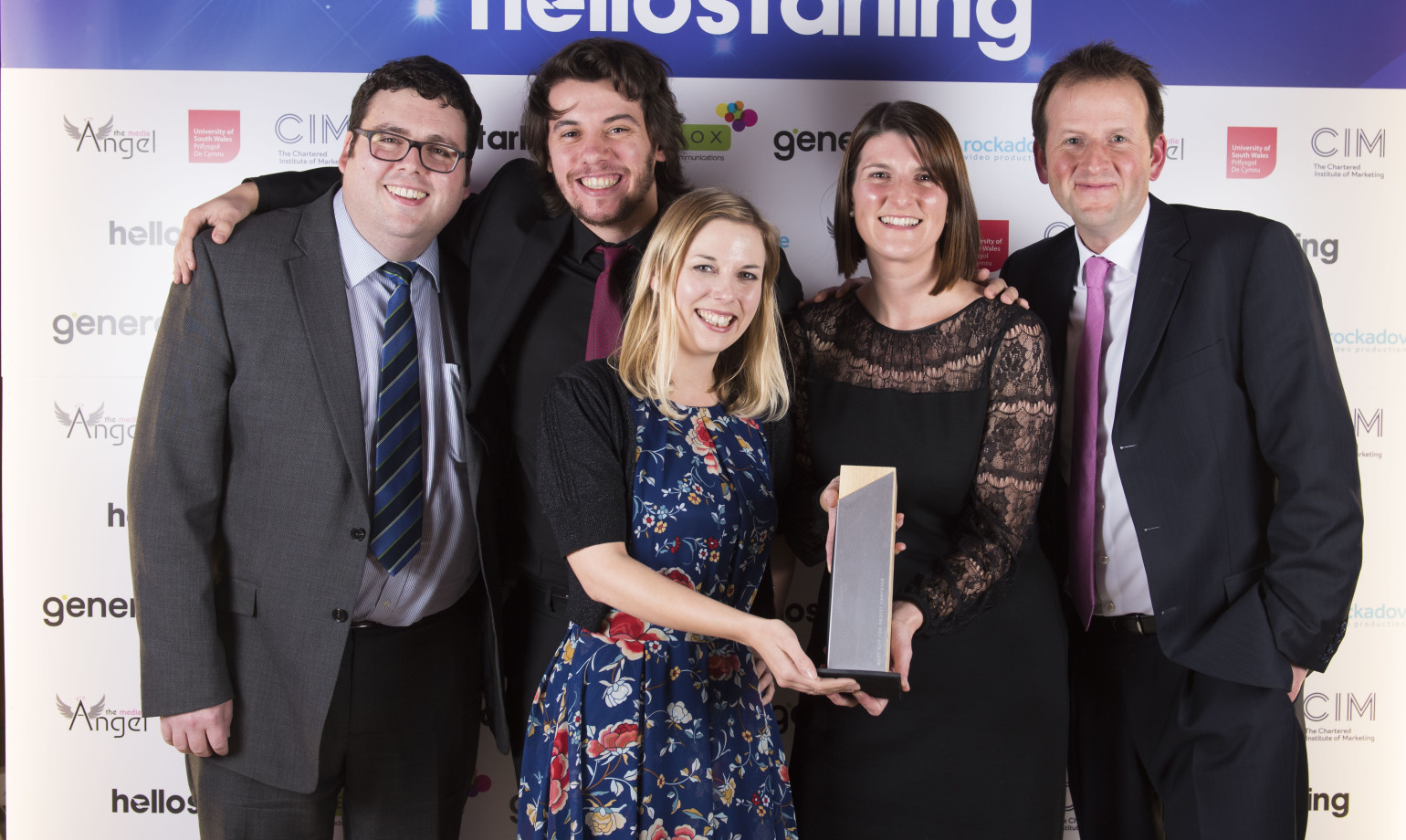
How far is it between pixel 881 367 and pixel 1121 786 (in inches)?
50.1

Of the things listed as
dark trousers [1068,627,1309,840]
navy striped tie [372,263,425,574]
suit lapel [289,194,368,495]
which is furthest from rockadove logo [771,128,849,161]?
dark trousers [1068,627,1309,840]

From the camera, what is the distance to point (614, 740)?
162cm

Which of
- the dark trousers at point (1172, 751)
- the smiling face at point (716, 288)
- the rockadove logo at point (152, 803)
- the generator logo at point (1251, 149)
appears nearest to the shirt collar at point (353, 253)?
the smiling face at point (716, 288)

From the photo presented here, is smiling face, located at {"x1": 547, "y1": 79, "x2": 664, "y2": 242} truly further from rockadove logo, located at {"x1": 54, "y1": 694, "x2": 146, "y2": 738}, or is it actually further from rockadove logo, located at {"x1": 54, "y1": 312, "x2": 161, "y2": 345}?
rockadove logo, located at {"x1": 54, "y1": 694, "x2": 146, "y2": 738}

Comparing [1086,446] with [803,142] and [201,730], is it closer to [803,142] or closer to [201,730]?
[803,142]

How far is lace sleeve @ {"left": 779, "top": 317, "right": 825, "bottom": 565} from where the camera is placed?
199 centimetres

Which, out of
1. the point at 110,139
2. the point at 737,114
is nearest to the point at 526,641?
the point at 737,114

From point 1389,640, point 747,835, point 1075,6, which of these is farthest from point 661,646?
point 1389,640

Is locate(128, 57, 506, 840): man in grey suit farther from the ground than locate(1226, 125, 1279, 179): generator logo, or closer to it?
closer to it

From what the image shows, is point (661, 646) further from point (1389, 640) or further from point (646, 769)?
point (1389, 640)

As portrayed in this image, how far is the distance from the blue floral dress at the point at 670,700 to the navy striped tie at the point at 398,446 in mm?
553

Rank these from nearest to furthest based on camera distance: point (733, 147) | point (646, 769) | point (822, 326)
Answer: point (646, 769) < point (822, 326) < point (733, 147)

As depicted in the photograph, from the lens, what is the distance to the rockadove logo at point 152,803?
113 inches

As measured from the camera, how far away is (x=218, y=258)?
2.01m
